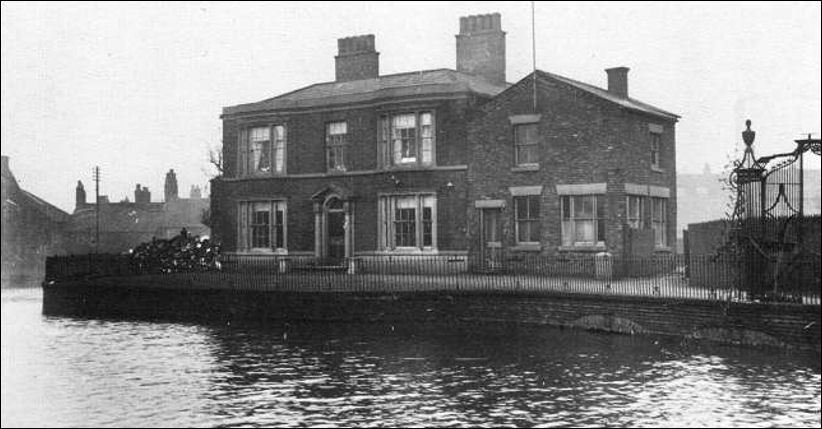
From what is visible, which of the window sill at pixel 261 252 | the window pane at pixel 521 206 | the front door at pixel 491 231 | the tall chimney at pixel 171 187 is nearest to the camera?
the window pane at pixel 521 206

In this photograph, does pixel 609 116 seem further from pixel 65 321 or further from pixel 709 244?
pixel 65 321

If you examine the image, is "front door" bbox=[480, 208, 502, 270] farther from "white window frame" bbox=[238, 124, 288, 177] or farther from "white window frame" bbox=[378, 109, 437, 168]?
"white window frame" bbox=[238, 124, 288, 177]

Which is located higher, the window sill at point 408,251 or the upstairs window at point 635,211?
the upstairs window at point 635,211

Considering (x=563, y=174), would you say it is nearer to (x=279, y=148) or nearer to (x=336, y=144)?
(x=336, y=144)

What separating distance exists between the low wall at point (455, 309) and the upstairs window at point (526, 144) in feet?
26.4

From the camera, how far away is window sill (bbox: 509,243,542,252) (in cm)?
2899

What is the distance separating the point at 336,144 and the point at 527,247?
29.0ft

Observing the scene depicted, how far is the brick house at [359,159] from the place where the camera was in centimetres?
3088

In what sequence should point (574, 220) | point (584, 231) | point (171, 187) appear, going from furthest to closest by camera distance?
point (171, 187)
point (574, 220)
point (584, 231)

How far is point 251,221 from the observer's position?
116ft

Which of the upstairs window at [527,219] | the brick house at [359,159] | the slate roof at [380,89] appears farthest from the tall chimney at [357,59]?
the upstairs window at [527,219]

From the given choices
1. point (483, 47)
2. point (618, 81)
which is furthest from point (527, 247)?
point (483, 47)

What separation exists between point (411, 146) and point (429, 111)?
148cm

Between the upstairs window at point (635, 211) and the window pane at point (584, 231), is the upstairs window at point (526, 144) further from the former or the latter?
the upstairs window at point (635, 211)
